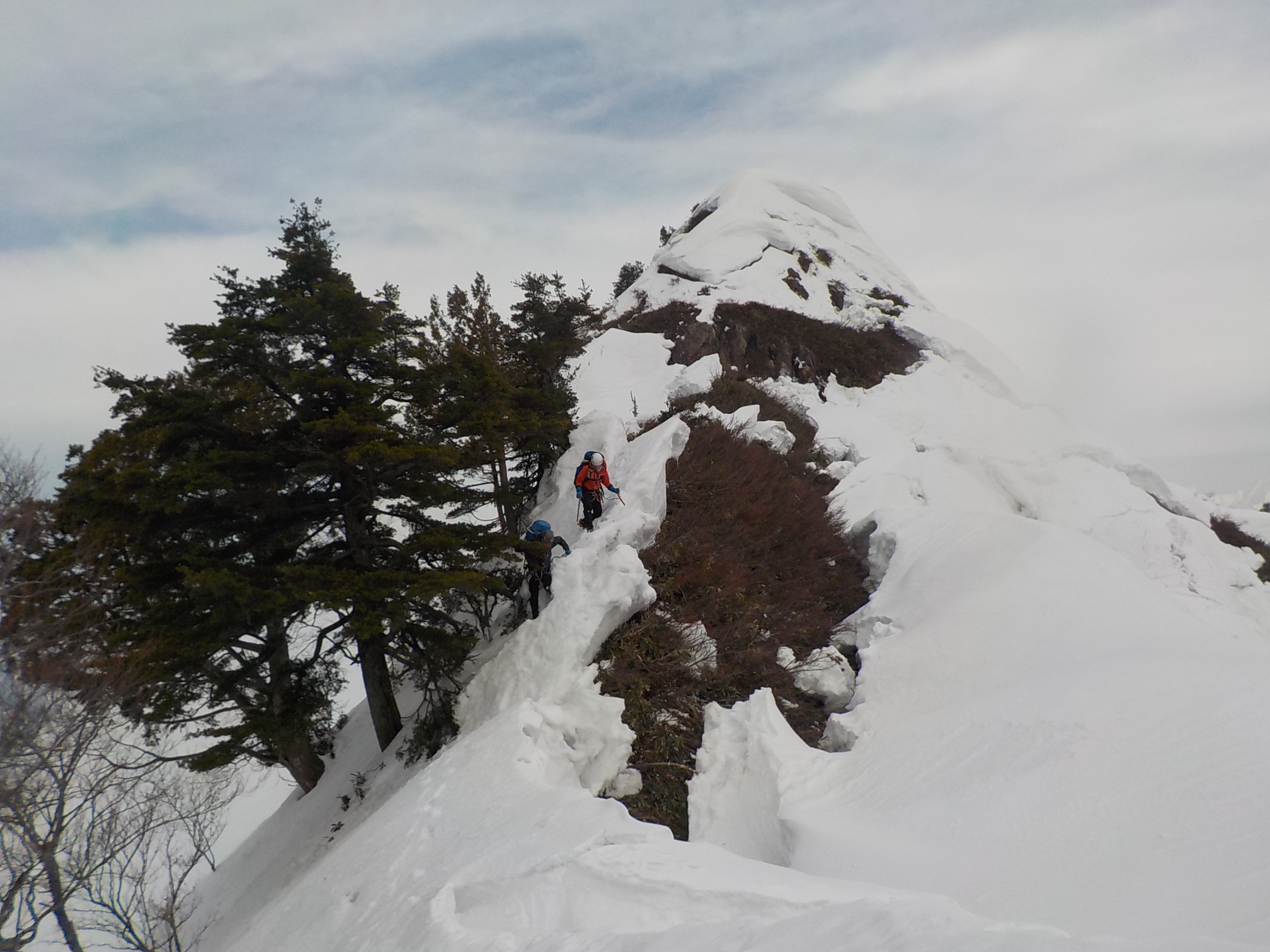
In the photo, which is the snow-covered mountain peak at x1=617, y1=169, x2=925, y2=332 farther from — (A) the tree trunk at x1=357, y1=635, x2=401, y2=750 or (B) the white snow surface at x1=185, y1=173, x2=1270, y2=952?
(A) the tree trunk at x1=357, y1=635, x2=401, y2=750

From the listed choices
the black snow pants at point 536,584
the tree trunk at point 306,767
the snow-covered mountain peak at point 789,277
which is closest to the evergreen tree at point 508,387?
the black snow pants at point 536,584

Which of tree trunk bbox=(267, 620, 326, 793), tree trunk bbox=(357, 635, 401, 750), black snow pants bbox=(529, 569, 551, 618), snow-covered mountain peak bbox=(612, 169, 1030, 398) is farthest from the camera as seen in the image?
snow-covered mountain peak bbox=(612, 169, 1030, 398)

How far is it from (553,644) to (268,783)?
22.7 m

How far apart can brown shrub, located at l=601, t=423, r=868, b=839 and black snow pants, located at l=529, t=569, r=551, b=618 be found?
129cm

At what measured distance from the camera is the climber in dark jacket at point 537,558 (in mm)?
Answer: 8711

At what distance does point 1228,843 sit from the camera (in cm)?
331

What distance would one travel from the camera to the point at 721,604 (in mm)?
9172

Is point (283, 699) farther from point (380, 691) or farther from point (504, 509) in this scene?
point (504, 509)

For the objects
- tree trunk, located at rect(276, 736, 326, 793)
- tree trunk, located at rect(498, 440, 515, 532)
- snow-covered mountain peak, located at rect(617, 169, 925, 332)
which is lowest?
tree trunk, located at rect(276, 736, 326, 793)

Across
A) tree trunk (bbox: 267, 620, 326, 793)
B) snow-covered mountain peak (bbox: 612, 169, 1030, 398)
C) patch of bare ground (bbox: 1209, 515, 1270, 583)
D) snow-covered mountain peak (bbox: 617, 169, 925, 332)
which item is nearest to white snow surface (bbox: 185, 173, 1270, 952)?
tree trunk (bbox: 267, 620, 326, 793)

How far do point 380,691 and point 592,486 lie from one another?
485cm

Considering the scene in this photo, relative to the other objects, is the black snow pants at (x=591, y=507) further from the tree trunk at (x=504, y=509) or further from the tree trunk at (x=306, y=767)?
the tree trunk at (x=306, y=767)

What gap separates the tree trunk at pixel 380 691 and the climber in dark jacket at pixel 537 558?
7.92ft

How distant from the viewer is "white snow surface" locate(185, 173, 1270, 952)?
126 inches
